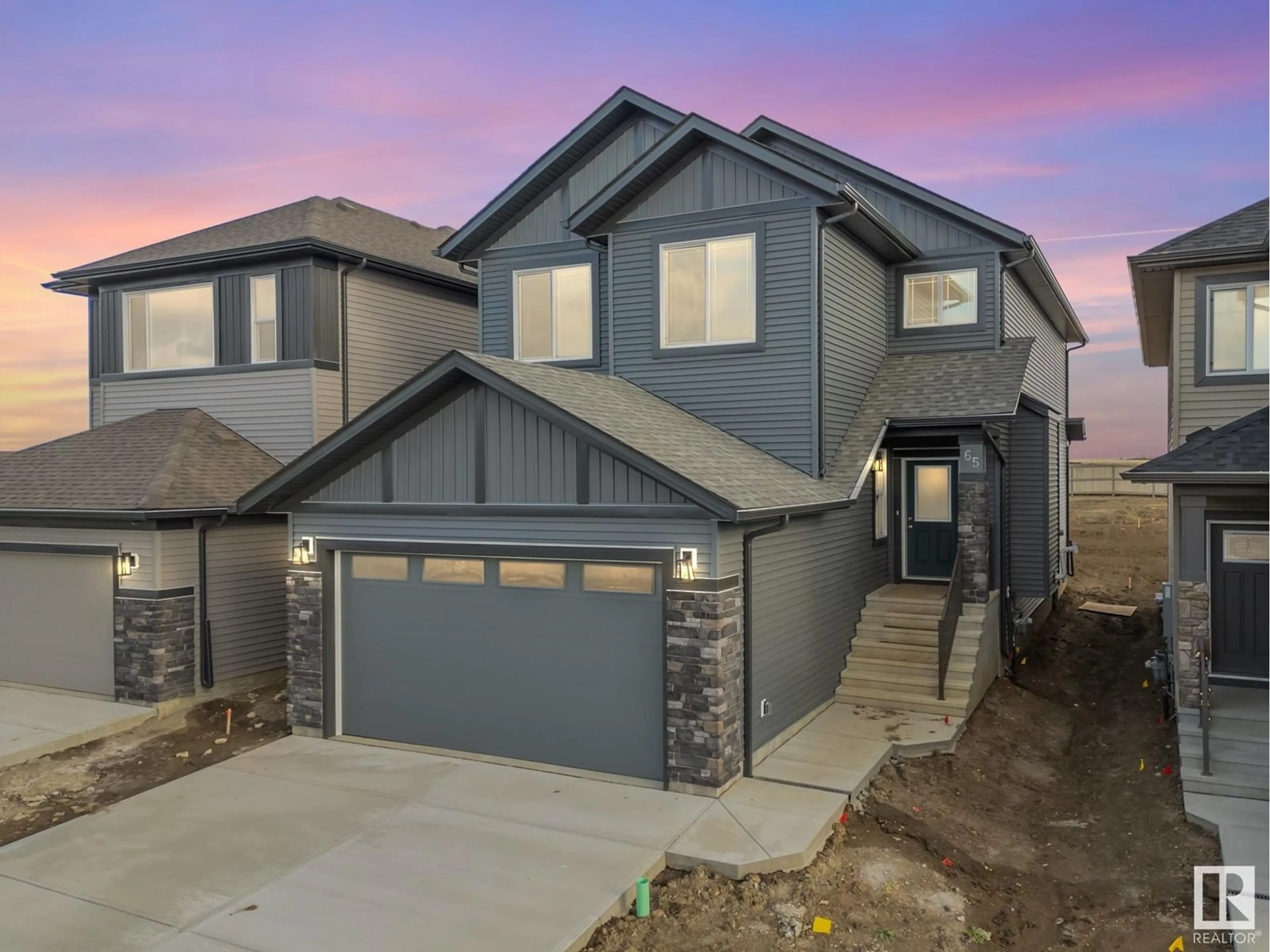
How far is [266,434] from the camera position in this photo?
15234 millimetres

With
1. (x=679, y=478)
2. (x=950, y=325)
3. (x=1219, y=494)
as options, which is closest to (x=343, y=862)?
(x=679, y=478)

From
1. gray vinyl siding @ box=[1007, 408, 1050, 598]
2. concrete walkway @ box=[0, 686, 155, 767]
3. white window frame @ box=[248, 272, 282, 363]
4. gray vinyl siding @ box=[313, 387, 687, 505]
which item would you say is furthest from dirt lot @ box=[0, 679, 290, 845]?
gray vinyl siding @ box=[1007, 408, 1050, 598]

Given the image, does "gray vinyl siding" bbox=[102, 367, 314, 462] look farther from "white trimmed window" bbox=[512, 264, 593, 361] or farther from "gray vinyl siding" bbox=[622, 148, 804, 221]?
"gray vinyl siding" bbox=[622, 148, 804, 221]

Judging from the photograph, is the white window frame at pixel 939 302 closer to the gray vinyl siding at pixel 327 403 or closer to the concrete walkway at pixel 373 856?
the concrete walkway at pixel 373 856

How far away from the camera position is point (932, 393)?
42.8ft

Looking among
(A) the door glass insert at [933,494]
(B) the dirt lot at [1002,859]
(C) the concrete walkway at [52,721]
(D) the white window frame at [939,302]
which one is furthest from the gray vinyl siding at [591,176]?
(B) the dirt lot at [1002,859]

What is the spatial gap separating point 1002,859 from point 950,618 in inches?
162

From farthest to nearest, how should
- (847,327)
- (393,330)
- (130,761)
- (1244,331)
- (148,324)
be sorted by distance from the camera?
1. (393,330)
2. (148,324)
3. (847,327)
4. (1244,331)
5. (130,761)

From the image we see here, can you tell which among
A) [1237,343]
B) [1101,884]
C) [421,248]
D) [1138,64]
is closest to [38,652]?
[421,248]

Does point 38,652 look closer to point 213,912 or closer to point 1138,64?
point 213,912

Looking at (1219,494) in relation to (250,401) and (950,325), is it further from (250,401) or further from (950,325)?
(250,401)

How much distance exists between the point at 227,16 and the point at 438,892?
595 inches

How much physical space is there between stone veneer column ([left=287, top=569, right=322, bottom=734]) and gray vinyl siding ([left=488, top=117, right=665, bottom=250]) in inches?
251

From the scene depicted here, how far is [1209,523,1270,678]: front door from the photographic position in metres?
10.2
